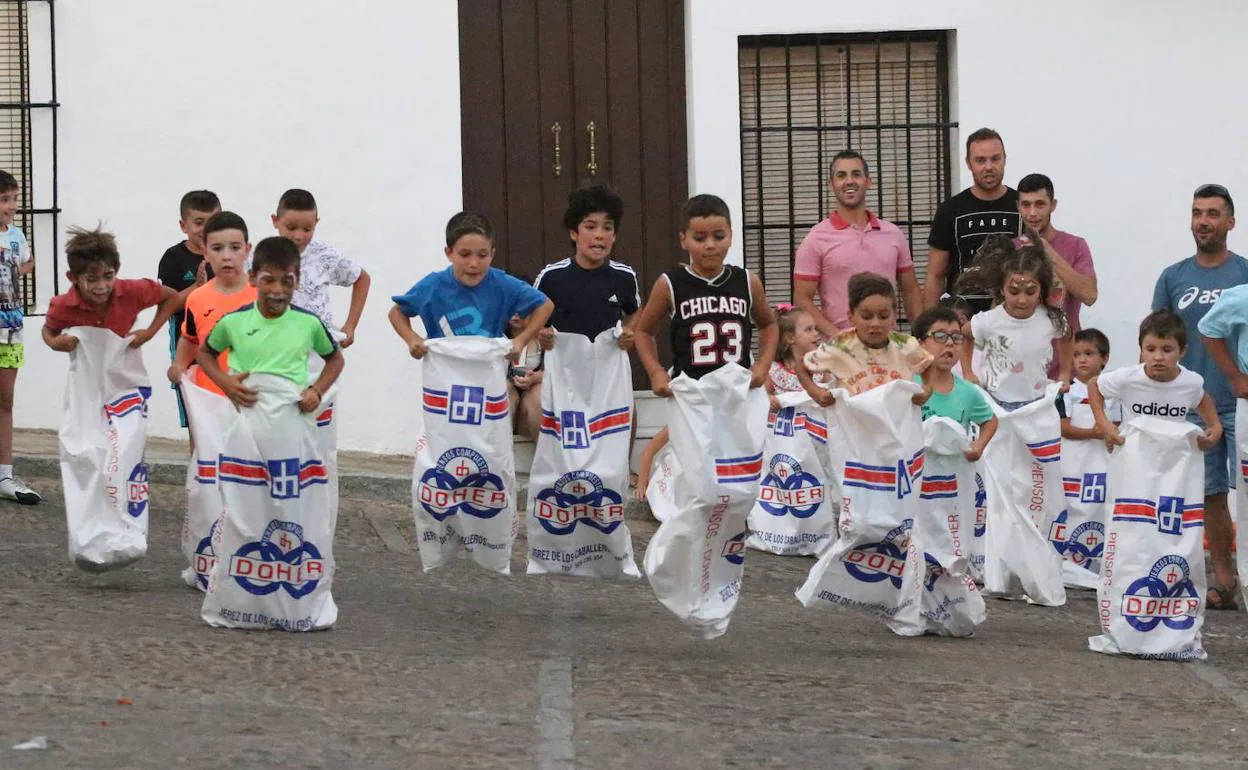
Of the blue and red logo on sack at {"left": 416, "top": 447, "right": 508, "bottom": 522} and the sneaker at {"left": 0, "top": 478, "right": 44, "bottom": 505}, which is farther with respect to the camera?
the sneaker at {"left": 0, "top": 478, "right": 44, "bottom": 505}

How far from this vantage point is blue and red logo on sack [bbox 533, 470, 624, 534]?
7.79 meters

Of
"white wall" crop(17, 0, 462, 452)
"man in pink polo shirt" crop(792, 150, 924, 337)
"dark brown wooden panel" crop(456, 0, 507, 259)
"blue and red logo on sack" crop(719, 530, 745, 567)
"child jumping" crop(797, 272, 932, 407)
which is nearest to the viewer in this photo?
"blue and red logo on sack" crop(719, 530, 745, 567)

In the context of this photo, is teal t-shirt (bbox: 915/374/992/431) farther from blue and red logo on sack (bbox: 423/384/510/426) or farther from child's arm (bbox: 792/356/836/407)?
blue and red logo on sack (bbox: 423/384/510/426)

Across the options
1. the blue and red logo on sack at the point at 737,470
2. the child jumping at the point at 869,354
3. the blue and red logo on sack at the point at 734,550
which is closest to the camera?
the blue and red logo on sack at the point at 737,470

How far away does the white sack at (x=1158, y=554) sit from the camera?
7.48 meters

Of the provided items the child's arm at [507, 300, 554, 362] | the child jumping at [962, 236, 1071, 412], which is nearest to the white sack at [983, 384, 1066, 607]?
the child jumping at [962, 236, 1071, 412]

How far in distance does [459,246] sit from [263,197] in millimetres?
4339

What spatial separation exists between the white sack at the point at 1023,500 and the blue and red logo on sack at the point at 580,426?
1872 mm

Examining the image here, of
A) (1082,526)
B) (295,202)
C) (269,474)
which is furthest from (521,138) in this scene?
(269,474)

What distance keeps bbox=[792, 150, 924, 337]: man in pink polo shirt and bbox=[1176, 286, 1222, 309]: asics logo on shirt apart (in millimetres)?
1454

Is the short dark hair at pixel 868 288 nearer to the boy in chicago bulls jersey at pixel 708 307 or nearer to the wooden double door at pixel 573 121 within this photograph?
the boy in chicago bulls jersey at pixel 708 307

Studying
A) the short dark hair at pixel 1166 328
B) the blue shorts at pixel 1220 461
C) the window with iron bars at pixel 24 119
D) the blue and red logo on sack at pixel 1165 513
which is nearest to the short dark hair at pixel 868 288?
the short dark hair at pixel 1166 328

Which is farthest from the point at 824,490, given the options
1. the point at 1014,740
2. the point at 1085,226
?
the point at 1014,740

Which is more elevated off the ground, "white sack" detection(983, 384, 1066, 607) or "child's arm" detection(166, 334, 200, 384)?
"child's arm" detection(166, 334, 200, 384)
